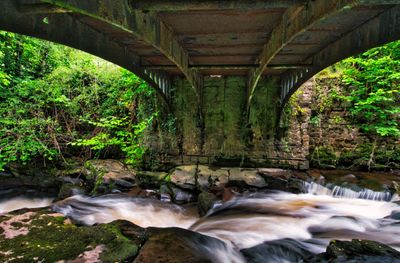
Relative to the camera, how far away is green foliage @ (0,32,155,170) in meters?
8.22

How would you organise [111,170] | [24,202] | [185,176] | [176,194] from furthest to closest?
[111,170]
[185,176]
[176,194]
[24,202]

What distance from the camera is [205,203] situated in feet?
22.8

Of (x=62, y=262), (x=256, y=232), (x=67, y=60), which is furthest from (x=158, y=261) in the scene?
(x=67, y=60)

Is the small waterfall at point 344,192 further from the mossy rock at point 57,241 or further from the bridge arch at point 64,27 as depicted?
the bridge arch at point 64,27

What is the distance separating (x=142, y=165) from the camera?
30.8 feet

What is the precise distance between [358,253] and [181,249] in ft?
9.02

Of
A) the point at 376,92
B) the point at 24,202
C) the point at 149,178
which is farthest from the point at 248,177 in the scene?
the point at 24,202

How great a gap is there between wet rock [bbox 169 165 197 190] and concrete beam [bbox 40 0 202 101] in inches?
165

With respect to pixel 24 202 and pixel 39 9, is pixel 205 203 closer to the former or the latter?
pixel 24 202

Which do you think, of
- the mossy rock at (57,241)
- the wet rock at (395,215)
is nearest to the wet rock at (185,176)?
the mossy rock at (57,241)

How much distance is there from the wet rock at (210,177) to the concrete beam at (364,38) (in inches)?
169

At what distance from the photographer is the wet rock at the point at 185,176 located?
8055 mm

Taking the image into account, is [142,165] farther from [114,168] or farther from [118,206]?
[118,206]

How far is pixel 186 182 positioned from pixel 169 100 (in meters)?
3.04
